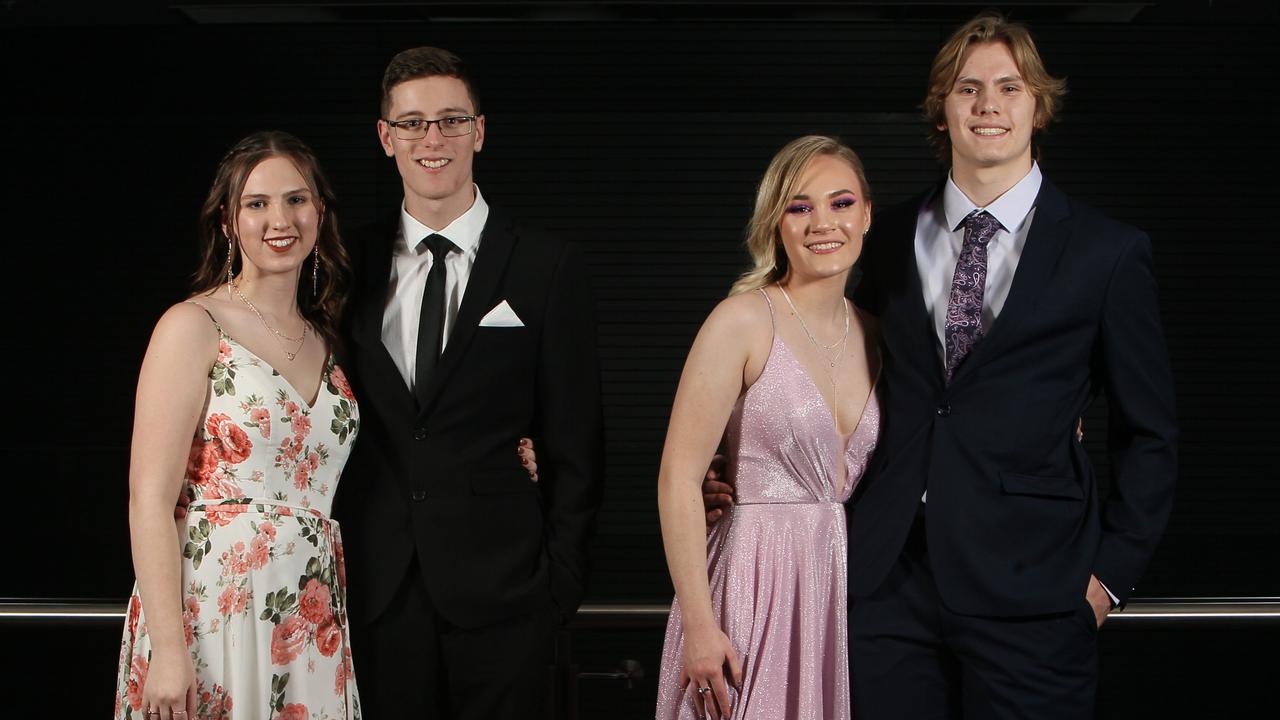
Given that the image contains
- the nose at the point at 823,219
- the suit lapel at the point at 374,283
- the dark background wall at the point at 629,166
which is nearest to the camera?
the nose at the point at 823,219

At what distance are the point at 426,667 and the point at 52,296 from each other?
393 cm

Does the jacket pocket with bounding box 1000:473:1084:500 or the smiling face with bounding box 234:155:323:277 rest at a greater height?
the smiling face with bounding box 234:155:323:277

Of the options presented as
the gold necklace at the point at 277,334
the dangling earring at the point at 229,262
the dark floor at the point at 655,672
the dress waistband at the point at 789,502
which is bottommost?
the dark floor at the point at 655,672

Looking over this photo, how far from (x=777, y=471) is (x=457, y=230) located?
2.52 ft

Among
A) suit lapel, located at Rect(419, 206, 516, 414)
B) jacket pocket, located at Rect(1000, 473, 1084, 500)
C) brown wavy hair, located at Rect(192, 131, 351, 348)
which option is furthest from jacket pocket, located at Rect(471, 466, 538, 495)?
jacket pocket, located at Rect(1000, 473, 1084, 500)

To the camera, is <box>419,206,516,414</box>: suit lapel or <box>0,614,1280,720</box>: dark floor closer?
<box>419,206,516,414</box>: suit lapel

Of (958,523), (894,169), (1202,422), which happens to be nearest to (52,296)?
(894,169)

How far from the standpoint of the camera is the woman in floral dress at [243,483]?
2115 millimetres

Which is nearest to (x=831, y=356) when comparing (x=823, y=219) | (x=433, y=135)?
(x=823, y=219)

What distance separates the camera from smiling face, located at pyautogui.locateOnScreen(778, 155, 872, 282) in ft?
7.50

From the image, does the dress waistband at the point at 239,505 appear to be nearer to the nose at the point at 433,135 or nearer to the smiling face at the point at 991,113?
the nose at the point at 433,135

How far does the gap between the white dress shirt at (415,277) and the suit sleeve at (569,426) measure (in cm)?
18

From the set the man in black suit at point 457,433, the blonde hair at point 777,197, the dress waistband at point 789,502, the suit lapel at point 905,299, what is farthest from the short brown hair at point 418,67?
the dress waistband at point 789,502

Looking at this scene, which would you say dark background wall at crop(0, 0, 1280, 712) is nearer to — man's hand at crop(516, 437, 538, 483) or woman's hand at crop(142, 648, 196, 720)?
man's hand at crop(516, 437, 538, 483)
